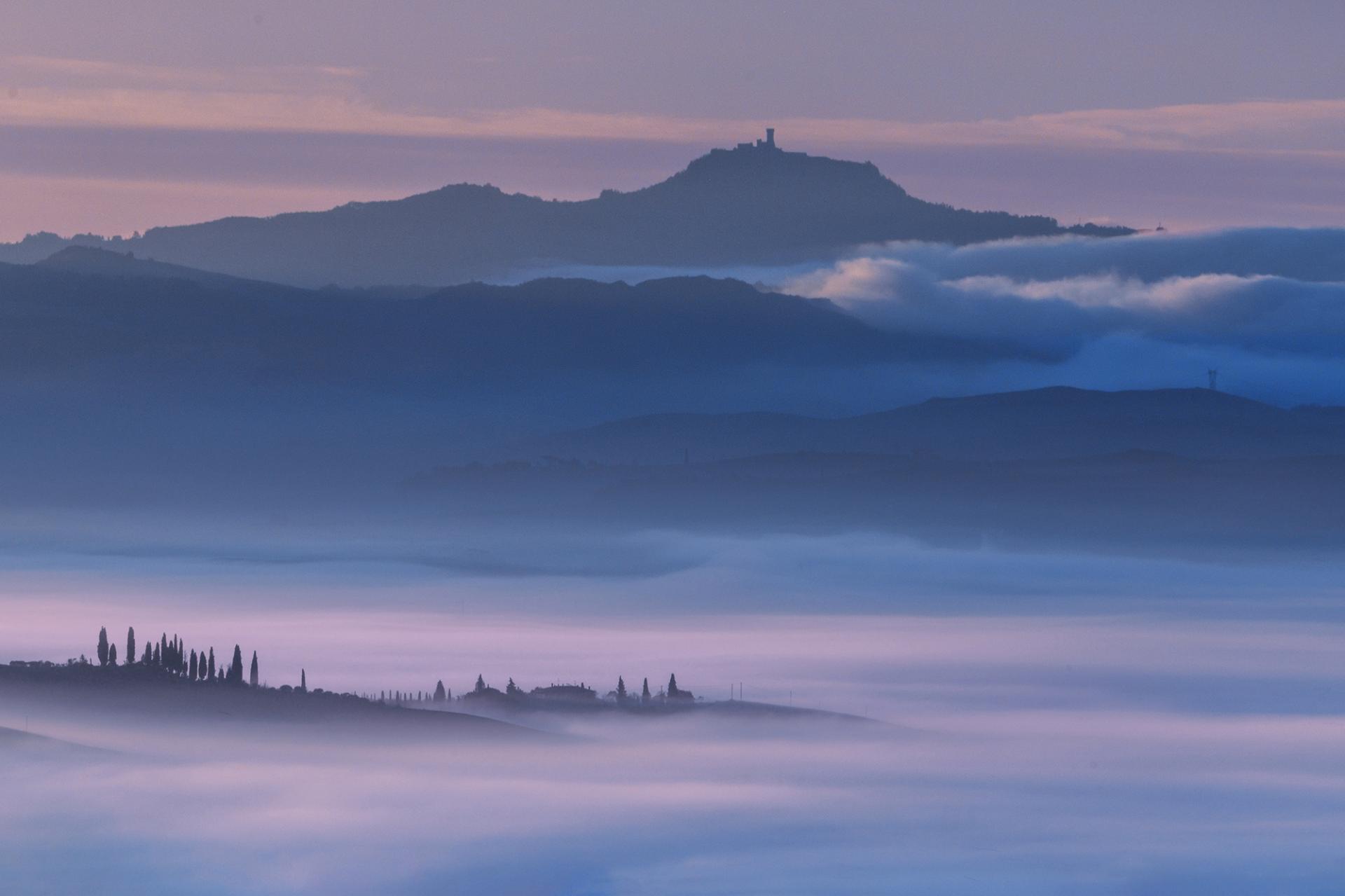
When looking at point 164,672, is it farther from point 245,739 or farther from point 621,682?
point 621,682

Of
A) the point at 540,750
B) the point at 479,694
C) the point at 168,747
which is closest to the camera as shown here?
the point at 168,747

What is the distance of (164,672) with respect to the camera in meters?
106

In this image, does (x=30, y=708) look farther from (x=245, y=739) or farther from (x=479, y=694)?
(x=479, y=694)

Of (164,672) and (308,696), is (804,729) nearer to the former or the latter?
(308,696)

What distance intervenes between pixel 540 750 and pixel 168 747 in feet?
55.6

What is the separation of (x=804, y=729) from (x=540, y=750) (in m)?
17.6

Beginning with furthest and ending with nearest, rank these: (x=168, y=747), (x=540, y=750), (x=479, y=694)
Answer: (x=479, y=694)
(x=540, y=750)
(x=168, y=747)

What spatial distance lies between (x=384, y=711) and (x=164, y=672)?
11169 mm

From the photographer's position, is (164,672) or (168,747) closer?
(168,747)

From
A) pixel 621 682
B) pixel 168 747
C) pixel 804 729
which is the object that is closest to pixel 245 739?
pixel 168 747

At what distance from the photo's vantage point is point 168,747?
308 ft

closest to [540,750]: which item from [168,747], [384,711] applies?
[384,711]

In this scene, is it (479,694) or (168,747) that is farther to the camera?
(479,694)

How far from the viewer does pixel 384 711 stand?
10462 cm
